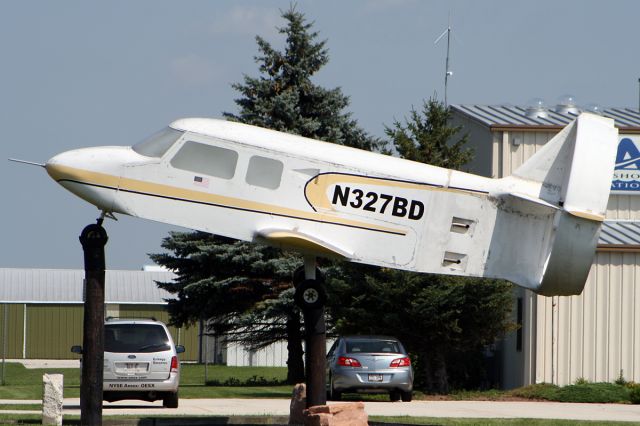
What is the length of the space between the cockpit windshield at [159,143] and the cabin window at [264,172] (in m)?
1.21

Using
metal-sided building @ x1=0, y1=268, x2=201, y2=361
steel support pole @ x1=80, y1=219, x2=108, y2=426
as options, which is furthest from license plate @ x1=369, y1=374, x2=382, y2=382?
metal-sided building @ x1=0, y1=268, x2=201, y2=361

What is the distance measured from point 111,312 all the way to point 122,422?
49424 mm

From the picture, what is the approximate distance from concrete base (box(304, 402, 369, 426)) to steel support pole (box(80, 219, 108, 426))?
130 inches

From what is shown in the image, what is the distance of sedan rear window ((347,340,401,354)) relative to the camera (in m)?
29.4

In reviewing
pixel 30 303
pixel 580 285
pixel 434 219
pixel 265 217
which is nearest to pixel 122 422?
pixel 265 217

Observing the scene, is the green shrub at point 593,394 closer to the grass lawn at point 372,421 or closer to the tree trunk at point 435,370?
the tree trunk at point 435,370

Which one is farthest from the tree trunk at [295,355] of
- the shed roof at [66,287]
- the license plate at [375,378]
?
the shed roof at [66,287]

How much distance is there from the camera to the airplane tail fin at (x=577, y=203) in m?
18.2

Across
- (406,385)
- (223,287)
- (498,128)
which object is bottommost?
(406,385)

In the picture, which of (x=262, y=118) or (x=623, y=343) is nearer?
(x=623, y=343)

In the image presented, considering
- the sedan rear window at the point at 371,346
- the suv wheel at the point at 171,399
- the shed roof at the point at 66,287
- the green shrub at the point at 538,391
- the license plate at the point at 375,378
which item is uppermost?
the shed roof at the point at 66,287

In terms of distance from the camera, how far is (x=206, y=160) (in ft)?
60.1

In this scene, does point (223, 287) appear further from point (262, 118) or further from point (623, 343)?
point (623, 343)

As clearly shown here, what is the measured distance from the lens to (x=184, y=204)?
18344 millimetres
